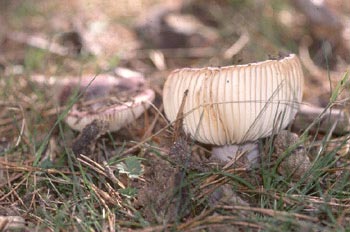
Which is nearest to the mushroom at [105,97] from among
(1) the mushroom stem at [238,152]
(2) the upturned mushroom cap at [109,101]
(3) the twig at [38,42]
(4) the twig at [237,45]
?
(2) the upturned mushroom cap at [109,101]

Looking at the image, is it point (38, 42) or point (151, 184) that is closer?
point (151, 184)

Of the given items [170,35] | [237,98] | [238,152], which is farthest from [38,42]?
[237,98]

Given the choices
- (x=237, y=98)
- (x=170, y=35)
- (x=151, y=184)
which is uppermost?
(x=237, y=98)

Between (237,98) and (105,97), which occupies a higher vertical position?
(237,98)

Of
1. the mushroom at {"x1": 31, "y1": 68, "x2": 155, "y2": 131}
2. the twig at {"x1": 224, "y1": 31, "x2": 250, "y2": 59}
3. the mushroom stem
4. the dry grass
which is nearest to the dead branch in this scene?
the dry grass

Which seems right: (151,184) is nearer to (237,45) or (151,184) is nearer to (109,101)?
(109,101)
